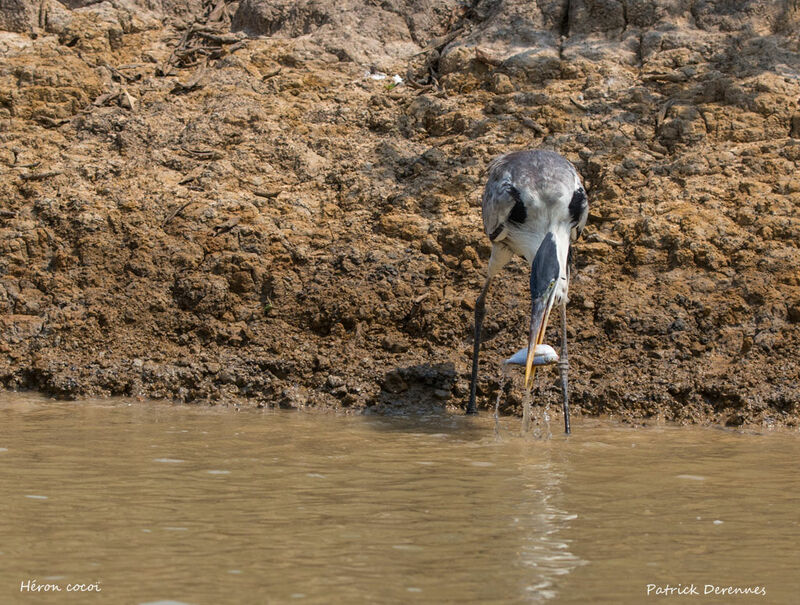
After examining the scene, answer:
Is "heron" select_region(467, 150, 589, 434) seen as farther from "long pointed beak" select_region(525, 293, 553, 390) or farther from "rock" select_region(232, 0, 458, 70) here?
"rock" select_region(232, 0, 458, 70)

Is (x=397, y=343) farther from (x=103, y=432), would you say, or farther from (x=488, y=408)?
(x=103, y=432)

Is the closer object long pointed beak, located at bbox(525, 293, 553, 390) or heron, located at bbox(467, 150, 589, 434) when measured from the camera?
long pointed beak, located at bbox(525, 293, 553, 390)

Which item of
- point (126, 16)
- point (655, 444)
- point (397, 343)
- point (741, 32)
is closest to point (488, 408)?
point (397, 343)

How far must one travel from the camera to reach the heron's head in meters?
5.83

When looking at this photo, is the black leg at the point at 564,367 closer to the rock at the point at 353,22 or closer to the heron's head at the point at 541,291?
the heron's head at the point at 541,291

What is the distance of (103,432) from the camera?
578 centimetres

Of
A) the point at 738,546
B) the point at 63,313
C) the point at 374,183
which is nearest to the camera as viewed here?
the point at 738,546

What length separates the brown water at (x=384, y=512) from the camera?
126 inches

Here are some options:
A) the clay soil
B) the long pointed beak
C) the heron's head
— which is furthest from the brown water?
the clay soil

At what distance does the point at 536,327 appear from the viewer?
5844 mm

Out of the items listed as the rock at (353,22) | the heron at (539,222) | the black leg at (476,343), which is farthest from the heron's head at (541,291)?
the rock at (353,22)

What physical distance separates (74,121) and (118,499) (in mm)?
5984

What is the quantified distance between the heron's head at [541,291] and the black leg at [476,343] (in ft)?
2.98

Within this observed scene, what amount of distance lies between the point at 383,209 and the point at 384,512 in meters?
4.62
